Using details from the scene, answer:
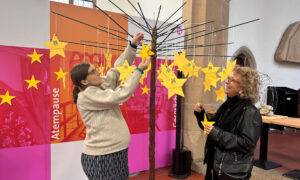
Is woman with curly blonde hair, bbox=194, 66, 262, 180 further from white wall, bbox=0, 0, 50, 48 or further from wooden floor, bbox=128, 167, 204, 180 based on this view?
white wall, bbox=0, 0, 50, 48

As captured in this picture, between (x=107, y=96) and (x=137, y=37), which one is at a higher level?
(x=137, y=37)

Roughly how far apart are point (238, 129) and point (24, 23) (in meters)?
2.44

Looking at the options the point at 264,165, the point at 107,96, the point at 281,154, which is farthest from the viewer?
the point at 281,154

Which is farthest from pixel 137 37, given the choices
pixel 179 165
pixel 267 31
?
pixel 267 31

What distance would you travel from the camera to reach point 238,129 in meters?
1.62

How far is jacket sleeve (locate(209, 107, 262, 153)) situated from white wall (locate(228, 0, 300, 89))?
11.9 ft

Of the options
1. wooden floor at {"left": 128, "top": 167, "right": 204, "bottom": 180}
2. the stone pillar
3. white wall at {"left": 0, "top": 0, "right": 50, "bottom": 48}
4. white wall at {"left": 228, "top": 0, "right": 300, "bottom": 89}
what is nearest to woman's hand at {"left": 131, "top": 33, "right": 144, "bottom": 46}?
white wall at {"left": 0, "top": 0, "right": 50, "bottom": 48}

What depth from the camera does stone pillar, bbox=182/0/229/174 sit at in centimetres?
343

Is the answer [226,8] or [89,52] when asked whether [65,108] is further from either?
[226,8]

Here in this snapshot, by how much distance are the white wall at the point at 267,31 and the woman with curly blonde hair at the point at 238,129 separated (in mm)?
3508

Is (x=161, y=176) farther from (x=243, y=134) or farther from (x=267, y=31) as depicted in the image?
(x=267, y=31)

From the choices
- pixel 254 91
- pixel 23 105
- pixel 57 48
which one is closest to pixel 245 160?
pixel 254 91

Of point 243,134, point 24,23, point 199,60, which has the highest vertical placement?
point 24,23

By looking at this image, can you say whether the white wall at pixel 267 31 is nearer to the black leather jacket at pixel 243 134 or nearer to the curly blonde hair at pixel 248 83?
the curly blonde hair at pixel 248 83
